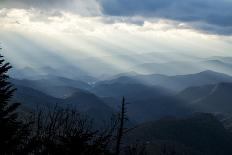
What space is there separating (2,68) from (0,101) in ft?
6.49

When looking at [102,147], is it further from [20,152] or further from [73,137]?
[20,152]

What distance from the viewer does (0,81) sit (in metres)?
20.0

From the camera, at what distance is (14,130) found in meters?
19.2

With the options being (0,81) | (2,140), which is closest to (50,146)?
(2,140)

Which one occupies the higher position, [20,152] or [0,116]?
[0,116]

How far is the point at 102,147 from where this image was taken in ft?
63.1

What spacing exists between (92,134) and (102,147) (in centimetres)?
100

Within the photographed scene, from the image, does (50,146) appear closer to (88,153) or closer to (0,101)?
(88,153)

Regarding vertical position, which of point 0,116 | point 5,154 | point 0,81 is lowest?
point 5,154

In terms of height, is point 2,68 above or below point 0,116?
above

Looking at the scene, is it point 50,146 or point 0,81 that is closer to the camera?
point 50,146

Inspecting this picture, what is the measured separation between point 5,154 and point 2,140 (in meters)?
1.01

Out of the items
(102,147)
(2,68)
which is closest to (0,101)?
(2,68)

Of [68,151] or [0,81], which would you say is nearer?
[68,151]
